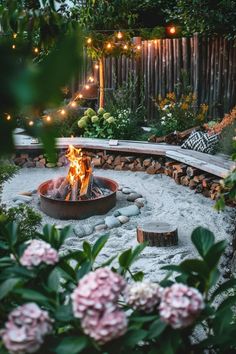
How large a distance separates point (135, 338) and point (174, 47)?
29.4 feet

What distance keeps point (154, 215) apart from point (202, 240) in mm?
4321

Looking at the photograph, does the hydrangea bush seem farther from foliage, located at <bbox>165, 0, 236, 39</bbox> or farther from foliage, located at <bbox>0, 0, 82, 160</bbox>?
foliage, located at <bbox>165, 0, 236, 39</bbox>

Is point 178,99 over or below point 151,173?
over

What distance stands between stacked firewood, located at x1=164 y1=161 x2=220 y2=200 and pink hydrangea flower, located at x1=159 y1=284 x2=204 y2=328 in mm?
4826

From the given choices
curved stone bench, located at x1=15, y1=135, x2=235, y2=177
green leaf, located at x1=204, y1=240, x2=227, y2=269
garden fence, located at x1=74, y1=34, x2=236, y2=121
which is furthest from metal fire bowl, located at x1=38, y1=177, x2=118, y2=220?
green leaf, located at x1=204, y1=240, x2=227, y2=269

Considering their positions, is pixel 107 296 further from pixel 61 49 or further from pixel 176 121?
pixel 176 121

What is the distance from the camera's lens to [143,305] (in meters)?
1.33

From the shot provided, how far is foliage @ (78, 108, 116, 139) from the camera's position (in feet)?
27.6

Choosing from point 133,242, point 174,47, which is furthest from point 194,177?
point 174,47

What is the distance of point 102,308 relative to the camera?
1136mm

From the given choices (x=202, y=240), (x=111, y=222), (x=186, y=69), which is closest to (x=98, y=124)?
(x=186, y=69)

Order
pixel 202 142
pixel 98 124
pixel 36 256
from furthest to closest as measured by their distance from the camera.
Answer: pixel 98 124 → pixel 202 142 → pixel 36 256

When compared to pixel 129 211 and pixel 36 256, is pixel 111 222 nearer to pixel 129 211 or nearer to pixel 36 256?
pixel 129 211

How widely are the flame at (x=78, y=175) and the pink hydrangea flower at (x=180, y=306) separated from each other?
15.5 feet
